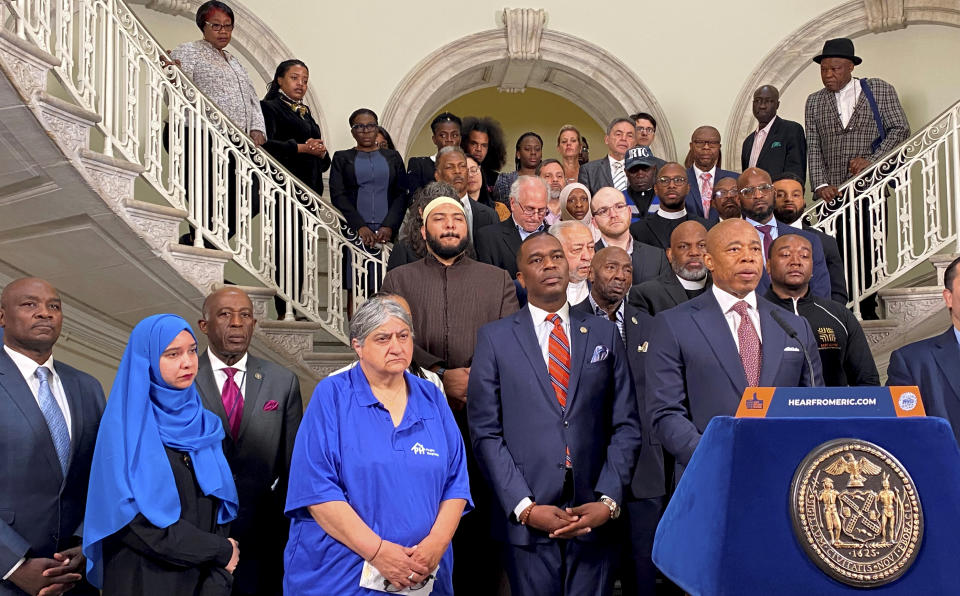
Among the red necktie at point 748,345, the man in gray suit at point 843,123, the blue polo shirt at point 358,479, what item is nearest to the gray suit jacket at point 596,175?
the man in gray suit at point 843,123

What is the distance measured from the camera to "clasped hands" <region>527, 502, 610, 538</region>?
11.9ft

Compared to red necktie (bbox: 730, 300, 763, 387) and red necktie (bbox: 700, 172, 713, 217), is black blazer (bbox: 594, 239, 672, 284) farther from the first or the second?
red necktie (bbox: 730, 300, 763, 387)

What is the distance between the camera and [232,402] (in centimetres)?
428

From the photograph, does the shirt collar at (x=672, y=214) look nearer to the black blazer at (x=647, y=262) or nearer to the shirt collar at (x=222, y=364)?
the black blazer at (x=647, y=262)

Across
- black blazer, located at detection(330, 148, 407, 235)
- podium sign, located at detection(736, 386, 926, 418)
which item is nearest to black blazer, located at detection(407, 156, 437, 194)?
black blazer, located at detection(330, 148, 407, 235)

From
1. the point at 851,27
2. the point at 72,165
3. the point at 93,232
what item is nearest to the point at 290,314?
the point at 93,232

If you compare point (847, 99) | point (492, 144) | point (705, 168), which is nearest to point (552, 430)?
point (705, 168)

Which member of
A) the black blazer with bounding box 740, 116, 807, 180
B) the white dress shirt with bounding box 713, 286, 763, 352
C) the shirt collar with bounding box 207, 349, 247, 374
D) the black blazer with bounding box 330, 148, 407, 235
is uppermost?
the black blazer with bounding box 740, 116, 807, 180

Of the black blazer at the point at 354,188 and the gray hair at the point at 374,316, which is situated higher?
the black blazer at the point at 354,188

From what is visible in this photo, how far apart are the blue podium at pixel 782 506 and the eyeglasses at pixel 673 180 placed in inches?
155

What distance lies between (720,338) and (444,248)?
1453mm

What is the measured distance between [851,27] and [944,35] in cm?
79

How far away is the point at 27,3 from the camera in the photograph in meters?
5.28

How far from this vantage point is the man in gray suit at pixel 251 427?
4109 mm
